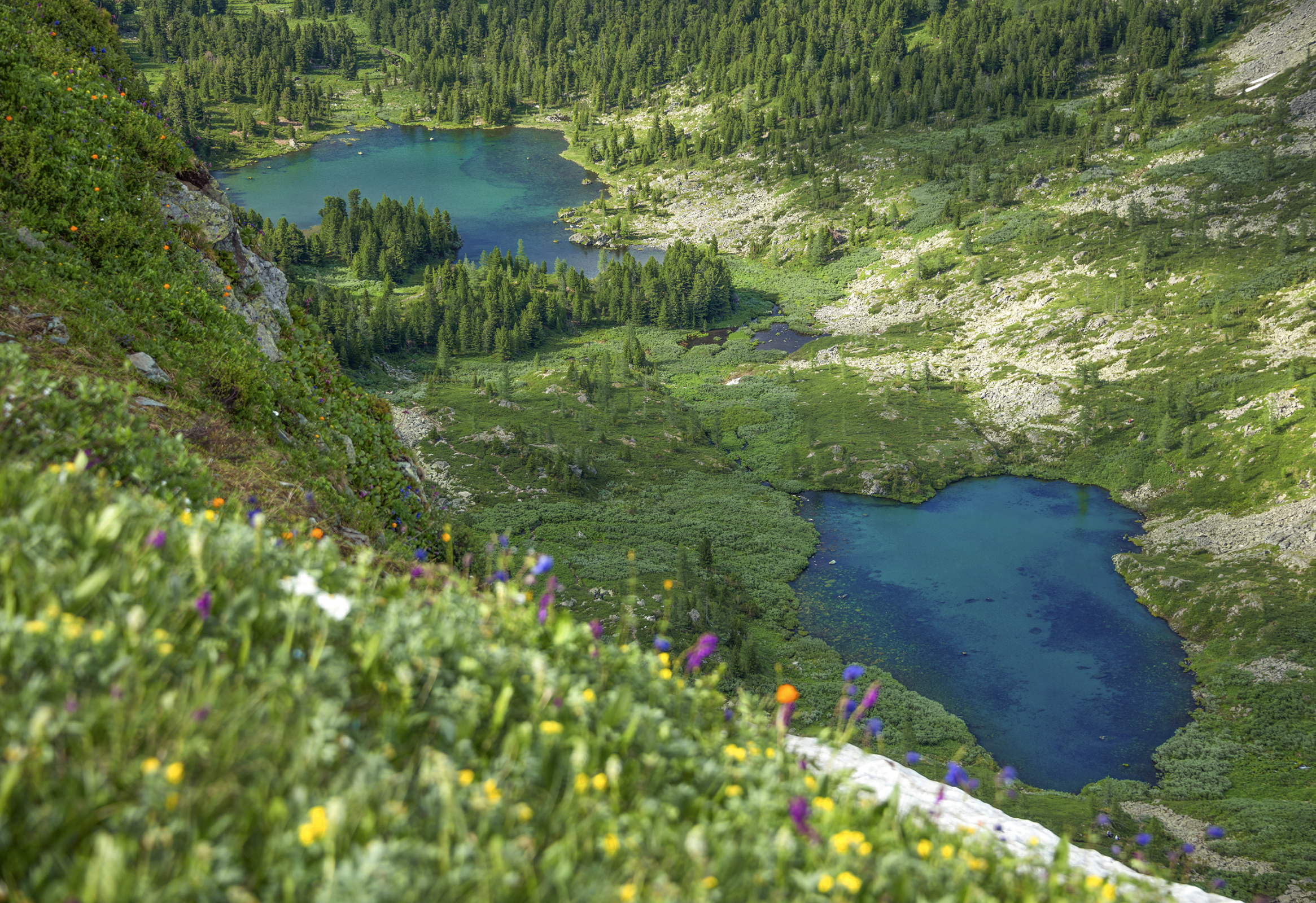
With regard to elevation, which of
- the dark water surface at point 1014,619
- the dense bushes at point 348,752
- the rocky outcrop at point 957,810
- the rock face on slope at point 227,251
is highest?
the dense bushes at point 348,752

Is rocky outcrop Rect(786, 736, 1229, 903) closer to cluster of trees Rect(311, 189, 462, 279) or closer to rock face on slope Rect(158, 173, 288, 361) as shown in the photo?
rock face on slope Rect(158, 173, 288, 361)

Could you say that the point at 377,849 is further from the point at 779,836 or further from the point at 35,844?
the point at 779,836

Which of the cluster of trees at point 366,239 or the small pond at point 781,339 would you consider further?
the cluster of trees at point 366,239

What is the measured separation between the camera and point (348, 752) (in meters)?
5.26

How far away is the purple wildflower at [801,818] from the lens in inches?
223

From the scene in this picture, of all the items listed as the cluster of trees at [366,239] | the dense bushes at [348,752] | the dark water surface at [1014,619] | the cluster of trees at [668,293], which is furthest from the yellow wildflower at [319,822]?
the cluster of trees at [366,239]

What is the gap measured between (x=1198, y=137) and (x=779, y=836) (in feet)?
523

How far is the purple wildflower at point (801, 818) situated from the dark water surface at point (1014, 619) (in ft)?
157

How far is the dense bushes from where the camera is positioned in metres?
4.22

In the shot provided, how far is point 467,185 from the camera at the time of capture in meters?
198

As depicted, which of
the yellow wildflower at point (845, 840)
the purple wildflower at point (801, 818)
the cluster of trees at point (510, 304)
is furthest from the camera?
the cluster of trees at point (510, 304)

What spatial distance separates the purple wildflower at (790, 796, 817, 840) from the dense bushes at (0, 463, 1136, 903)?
3 cm

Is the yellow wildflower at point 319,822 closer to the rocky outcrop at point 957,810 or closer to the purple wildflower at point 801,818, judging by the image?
the purple wildflower at point 801,818

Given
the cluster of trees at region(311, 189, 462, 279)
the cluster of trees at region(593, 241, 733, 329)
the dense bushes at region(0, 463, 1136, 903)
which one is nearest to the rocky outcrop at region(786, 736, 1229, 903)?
the dense bushes at region(0, 463, 1136, 903)
